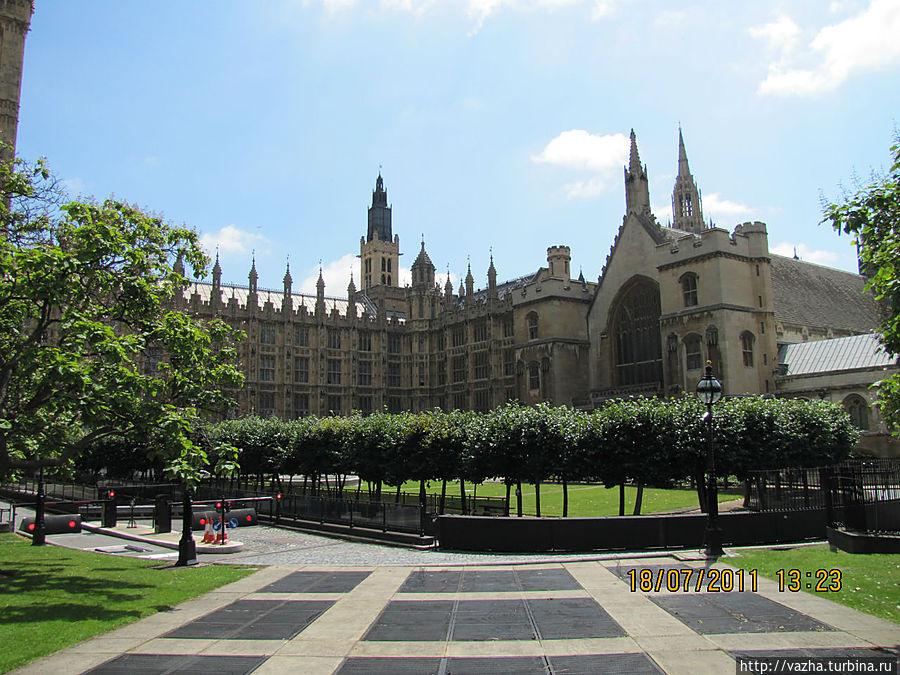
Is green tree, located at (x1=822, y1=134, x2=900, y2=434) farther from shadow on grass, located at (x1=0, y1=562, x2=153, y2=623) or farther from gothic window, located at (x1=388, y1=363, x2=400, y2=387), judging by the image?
gothic window, located at (x1=388, y1=363, x2=400, y2=387)

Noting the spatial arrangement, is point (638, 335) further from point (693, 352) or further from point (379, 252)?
point (379, 252)

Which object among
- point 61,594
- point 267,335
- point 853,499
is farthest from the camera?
point 267,335

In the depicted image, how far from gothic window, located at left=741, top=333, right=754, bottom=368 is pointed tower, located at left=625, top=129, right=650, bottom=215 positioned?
1325 cm

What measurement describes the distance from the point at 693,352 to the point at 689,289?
4.31 m

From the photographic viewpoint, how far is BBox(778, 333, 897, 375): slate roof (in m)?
42.8

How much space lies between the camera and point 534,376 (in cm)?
5741

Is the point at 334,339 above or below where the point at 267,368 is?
above

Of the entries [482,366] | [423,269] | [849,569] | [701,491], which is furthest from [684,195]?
[849,569]

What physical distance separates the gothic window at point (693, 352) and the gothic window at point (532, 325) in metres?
14.9

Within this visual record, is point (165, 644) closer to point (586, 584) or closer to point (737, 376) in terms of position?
point (586, 584)

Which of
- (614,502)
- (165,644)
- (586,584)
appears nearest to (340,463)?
(614,502)

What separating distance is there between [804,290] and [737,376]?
20388 millimetres

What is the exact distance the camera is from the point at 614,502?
114ft

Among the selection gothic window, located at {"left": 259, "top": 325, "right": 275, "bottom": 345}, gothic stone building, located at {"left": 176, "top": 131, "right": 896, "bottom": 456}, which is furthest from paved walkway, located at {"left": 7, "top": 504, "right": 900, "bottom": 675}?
gothic window, located at {"left": 259, "top": 325, "right": 275, "bottom": 345}
